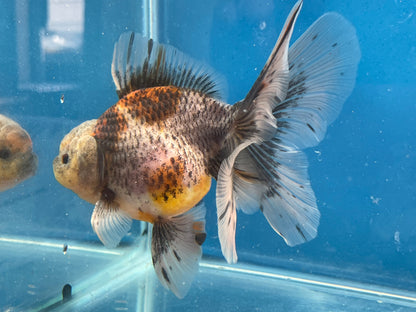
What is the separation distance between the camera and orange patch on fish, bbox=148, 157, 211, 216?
1.94 feet

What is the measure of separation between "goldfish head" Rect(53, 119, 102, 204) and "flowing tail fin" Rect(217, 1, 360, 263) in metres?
0.20

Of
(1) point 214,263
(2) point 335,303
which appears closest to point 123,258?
(1) point 214,263

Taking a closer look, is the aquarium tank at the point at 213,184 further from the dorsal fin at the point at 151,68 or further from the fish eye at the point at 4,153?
the dorsal fin at the point at 151,68

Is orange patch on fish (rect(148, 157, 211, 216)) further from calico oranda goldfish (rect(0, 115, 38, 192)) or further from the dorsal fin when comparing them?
calico oranda goldfish (rect(0, 115, 38, 192))

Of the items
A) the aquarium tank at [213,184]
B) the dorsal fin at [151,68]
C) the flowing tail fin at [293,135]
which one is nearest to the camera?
the flowing tail fin at [293,135]

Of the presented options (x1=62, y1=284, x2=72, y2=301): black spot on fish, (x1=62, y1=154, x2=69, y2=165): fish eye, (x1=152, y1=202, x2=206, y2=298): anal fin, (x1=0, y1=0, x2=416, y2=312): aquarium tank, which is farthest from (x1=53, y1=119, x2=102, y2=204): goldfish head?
(x1=62, y1=284, x2=72, y2=301): black spot on fish

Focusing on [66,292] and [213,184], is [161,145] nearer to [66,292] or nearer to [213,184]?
[213,184]

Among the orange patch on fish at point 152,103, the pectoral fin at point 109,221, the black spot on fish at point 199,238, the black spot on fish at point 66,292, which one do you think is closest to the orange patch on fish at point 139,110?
the orange patch on fish at point 152,103

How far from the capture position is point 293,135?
25.9 inches

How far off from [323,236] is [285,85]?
925 mm

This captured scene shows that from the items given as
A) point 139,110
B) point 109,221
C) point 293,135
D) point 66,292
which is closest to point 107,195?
point 109,221

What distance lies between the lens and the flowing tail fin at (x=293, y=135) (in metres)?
0.57

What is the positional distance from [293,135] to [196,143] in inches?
6.8

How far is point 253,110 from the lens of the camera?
22.4 inches
